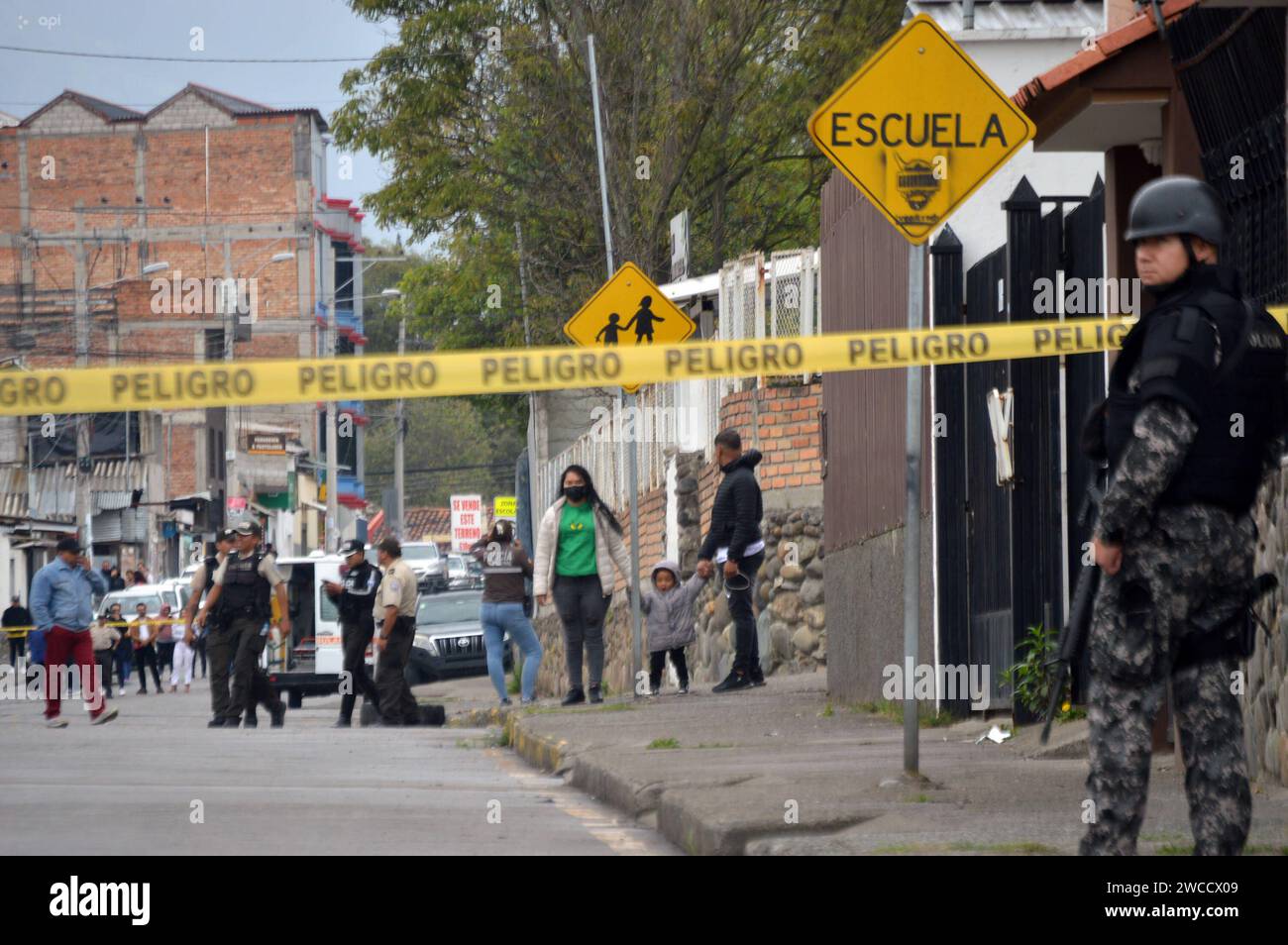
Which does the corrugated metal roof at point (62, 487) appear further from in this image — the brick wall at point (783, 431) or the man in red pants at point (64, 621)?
the brick wall at point (783, 431)

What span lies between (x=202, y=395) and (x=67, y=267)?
68.2 meters

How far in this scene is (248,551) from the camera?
18.1 metres

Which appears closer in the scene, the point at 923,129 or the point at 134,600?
the point at 923,129

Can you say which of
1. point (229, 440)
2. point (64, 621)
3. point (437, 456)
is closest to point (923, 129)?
point (64, 621)

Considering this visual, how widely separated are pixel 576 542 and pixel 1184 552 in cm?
1132

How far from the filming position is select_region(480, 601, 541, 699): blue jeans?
18.7 m

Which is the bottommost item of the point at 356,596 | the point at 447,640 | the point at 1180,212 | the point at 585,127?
the point at 447,640

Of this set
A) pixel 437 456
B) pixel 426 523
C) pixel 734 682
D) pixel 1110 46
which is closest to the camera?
pixel 1110 46

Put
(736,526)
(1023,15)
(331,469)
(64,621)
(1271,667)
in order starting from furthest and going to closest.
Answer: (331,469), (64,621), (736,526), (1023,15), (1271,667)

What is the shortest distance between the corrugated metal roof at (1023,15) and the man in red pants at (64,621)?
9950 mm

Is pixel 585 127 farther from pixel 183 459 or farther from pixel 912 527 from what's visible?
pixel 183 459

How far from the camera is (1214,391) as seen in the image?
5.50 m
